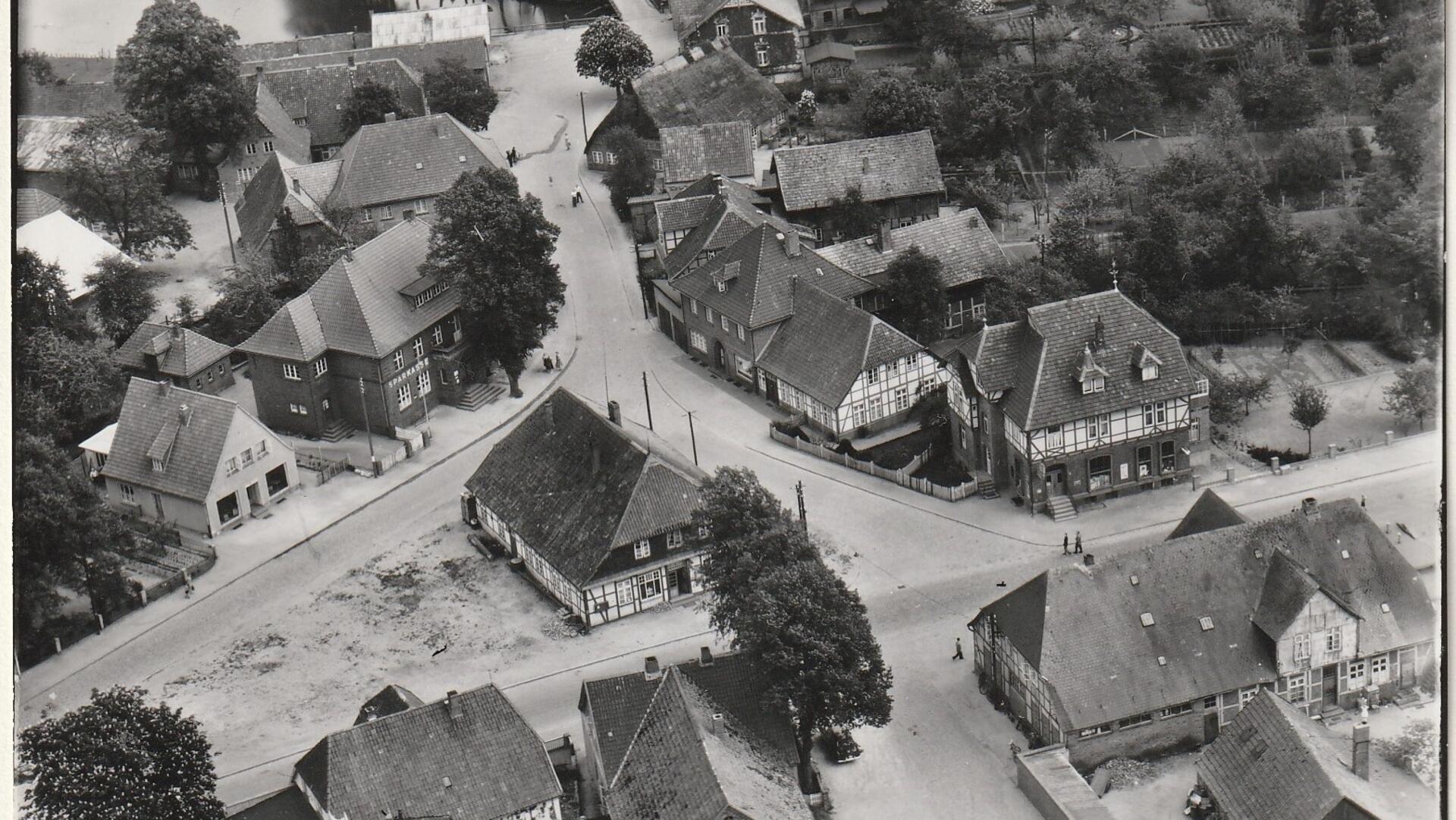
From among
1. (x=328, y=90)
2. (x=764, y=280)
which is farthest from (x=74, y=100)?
(x=764, y=280)

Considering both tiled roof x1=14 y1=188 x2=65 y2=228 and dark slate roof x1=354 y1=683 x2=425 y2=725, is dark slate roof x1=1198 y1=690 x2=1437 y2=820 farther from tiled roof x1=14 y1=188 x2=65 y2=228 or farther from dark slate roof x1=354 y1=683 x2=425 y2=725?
tiled roof x1=14 y1=188 x2=65 y2=228

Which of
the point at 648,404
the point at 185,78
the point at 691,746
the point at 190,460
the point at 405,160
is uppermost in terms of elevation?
the point at 185,78

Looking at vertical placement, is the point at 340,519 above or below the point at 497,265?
below

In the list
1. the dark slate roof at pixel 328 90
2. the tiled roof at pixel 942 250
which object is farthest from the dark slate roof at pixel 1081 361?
the dark slate roof at pixel 328 90

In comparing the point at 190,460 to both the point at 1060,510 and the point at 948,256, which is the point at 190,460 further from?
the point at 948,256

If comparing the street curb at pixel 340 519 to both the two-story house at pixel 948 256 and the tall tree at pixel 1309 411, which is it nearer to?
the two-story house at pixel 948 256

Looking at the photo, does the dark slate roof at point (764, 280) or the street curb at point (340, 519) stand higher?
the dark slate roof at point (764, 280)

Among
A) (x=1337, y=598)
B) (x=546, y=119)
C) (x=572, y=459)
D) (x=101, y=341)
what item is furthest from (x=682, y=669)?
(x=546, y=119)
